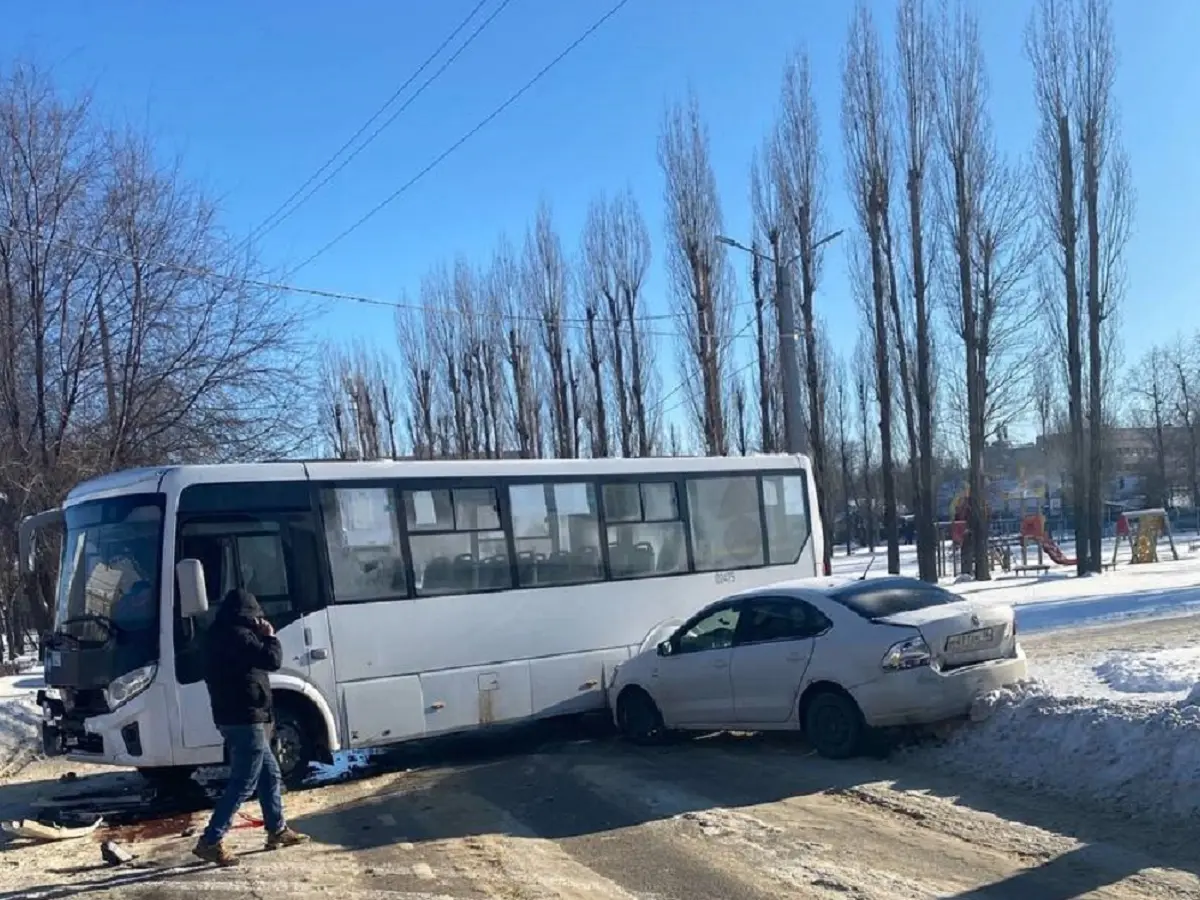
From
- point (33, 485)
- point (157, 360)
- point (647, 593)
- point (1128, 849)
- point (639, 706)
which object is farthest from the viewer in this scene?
point (157, 360)

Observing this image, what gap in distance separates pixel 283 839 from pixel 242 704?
991 millimetres

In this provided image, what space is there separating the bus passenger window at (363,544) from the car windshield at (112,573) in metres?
1.60

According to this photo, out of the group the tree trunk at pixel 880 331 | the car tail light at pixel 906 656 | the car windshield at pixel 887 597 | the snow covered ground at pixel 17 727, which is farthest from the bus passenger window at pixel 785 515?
the tree trunk at pixel 880 331

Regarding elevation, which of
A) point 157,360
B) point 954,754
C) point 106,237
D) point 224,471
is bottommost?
point 954,754

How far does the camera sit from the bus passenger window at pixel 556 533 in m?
12.5

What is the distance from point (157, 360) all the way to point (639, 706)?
14.0m

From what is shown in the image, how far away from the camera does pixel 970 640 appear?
10047 millimetres

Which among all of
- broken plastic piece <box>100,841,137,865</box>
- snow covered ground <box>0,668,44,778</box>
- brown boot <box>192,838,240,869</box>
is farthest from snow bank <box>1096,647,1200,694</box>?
snow covered ground <box>0,668,44,778</box>

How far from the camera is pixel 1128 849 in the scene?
682 centimetres

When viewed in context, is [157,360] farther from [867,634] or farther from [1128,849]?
[1128,849]

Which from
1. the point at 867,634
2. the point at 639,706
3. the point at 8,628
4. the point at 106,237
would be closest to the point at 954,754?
the point at 867,634

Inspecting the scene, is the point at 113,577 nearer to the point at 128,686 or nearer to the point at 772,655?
the point at 128,686

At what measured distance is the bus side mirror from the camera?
30.3ft

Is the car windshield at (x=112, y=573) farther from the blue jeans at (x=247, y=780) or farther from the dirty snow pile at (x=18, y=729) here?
the dirty snow pile at (x=18, y=729)
